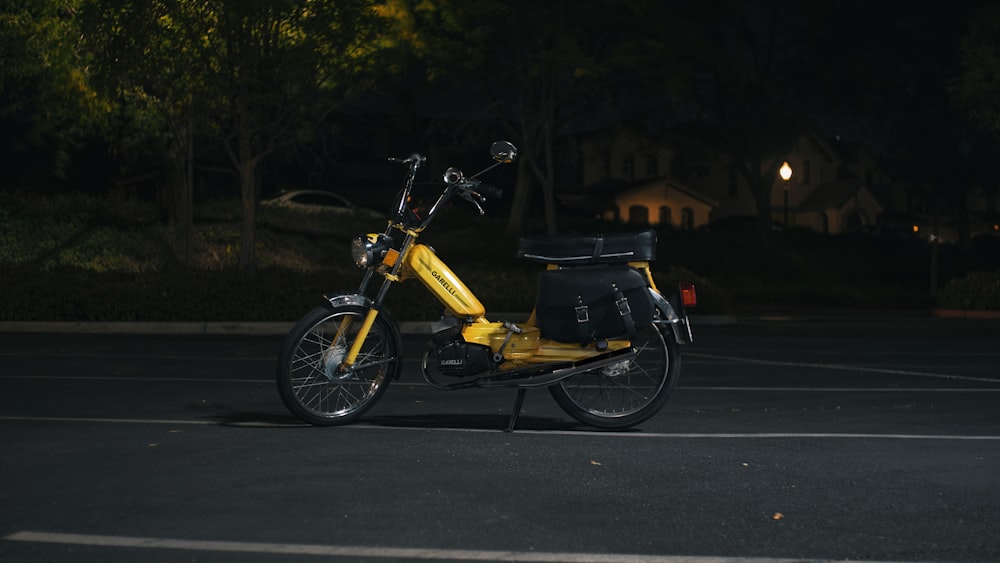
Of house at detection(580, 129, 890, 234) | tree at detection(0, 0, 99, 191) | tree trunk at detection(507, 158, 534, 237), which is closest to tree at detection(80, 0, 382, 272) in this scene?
tree at detection(0, 0, 99, 191)

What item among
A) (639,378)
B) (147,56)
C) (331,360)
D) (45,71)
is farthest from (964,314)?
(331,360)

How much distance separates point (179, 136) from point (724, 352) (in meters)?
15.7

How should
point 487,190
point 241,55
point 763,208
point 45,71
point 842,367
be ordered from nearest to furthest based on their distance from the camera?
point 487,190
point 842,367
point 241,55
point 45,71
point 763,208

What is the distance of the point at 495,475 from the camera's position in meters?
7.84

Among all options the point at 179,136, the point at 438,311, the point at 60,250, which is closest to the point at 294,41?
the point at 179,136

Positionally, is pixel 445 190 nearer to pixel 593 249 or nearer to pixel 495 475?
pixel 593 249

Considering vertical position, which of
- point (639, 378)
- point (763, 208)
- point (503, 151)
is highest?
point (763, 208)

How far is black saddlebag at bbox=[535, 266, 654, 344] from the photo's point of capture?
9.38 meters

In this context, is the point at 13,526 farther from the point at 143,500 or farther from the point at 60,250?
the point at 60,250

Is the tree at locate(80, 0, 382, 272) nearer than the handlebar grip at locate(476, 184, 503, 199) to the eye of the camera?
No

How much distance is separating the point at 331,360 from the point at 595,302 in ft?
6.13

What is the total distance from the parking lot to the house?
6895 centimetres

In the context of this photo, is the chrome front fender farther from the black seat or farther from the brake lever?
the black seat

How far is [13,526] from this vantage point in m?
6.49
